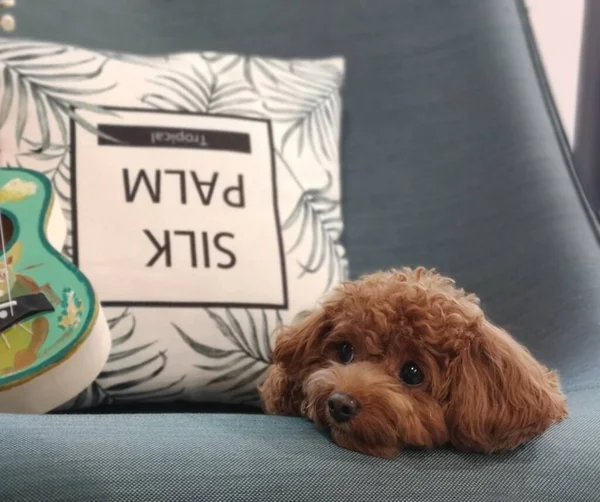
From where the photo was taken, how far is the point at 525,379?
82 centimetres

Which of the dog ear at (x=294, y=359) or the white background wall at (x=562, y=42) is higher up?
the white background wall at (x=562, y=42)

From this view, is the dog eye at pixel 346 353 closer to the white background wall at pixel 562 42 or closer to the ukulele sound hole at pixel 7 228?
the ukulele sound hole at pixel 7 228

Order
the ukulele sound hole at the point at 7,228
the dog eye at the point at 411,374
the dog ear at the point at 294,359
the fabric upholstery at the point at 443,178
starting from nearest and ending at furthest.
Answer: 1. the fabric upholstery at the point at 443,178
2. the dog eye at the point at 411,374
3. the dog ear at the point at 294,359
4. the ukulele sound hole at the point at 7,228

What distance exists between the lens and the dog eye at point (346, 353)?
0.95 m

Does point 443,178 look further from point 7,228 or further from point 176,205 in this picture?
point 7,228

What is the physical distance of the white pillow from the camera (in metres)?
1.20

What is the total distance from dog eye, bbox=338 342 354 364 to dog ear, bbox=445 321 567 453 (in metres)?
0.14

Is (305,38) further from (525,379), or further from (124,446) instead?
(124,446)

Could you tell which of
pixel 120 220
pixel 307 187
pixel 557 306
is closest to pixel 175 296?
pixel 120 220

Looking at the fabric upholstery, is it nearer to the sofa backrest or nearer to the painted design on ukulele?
the sofa backrest

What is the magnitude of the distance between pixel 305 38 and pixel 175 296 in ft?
2.32

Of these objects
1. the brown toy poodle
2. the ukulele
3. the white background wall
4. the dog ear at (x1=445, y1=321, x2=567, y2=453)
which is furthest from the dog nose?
the white background wall

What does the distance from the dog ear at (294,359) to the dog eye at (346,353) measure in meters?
0.03

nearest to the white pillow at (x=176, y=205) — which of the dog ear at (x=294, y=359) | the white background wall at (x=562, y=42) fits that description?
the dog ear at (x=294, y=359)
